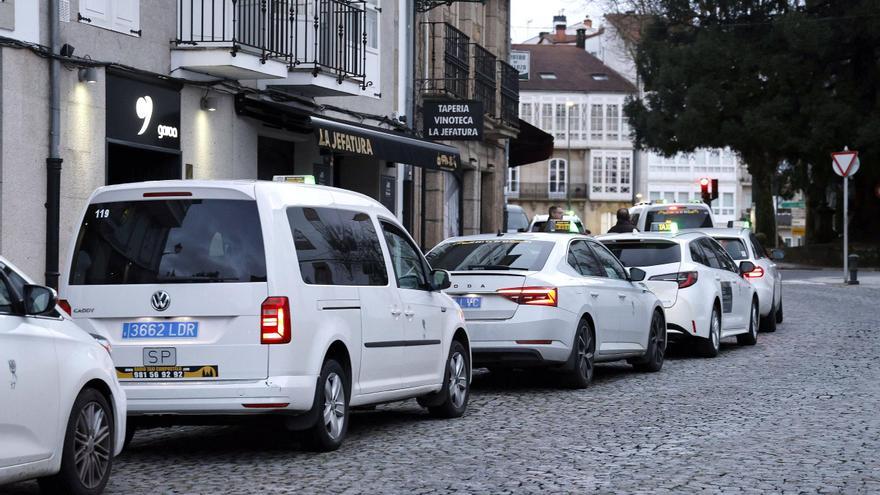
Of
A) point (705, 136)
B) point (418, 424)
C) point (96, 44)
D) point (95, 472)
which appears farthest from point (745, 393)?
point (705, 136)

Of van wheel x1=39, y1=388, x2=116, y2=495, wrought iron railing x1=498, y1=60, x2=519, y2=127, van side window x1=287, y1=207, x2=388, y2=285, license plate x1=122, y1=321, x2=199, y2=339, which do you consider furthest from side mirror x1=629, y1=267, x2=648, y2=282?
wrought iron railing x1=498, y1=60, x2=519, y2=127

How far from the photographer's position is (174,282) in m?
9.49

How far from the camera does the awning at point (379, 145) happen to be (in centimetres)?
2109

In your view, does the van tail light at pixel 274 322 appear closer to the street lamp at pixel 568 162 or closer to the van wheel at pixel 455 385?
the van wheel at pixel 455 385

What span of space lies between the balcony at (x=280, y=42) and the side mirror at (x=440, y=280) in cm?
882

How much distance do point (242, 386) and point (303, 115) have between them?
1221 cm

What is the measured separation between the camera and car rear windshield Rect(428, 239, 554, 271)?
46.6 ft

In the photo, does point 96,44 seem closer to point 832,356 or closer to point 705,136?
point 832,356

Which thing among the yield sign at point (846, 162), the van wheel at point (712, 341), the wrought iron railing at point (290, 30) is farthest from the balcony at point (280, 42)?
the yield sign at point (846, 162)

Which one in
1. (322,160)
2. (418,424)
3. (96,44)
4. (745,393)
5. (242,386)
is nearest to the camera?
(242,386)

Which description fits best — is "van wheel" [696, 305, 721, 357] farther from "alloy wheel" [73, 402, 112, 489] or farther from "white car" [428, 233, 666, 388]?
"alloy wheel" [73, 402, 112, 489]

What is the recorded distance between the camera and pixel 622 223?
24875mm

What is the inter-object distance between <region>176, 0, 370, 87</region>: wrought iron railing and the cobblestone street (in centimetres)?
686

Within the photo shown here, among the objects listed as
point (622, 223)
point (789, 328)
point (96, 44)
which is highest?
point (96, 44)
